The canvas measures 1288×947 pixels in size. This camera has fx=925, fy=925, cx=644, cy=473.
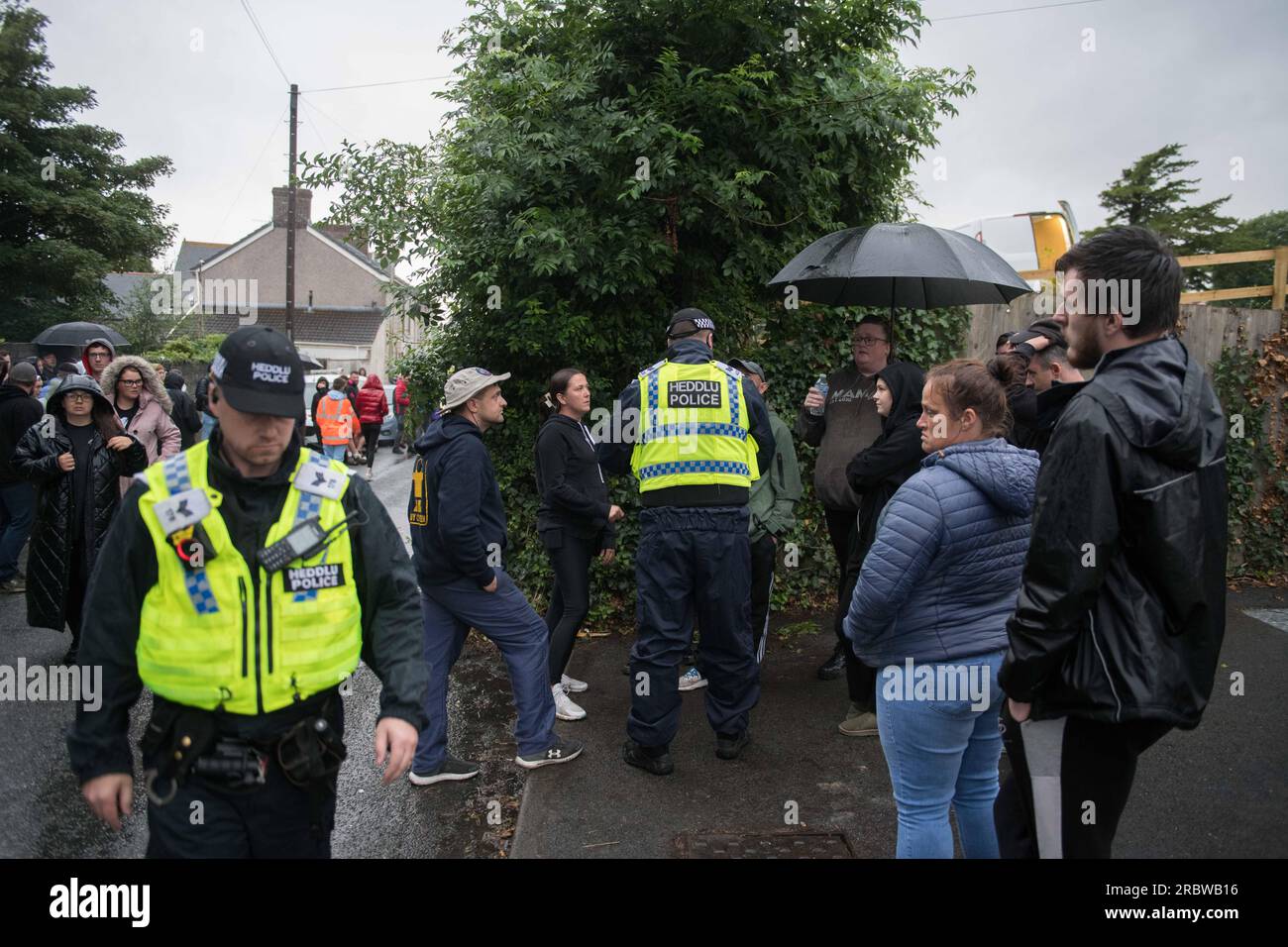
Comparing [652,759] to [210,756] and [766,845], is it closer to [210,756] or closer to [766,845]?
[766,845]

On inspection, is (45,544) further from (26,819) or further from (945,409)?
(945,409)

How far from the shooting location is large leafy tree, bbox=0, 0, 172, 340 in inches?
805

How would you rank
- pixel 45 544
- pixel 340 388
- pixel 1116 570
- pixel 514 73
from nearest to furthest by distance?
pixel 1116 570, pixel 45 544, pixel 514 73, pixel 340 388

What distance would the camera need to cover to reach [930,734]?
9.52 ft

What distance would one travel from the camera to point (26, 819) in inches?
164

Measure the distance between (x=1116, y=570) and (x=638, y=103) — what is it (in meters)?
5.46

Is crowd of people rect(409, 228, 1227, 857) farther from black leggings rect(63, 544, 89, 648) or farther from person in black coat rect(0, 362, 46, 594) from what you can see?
person in black coat rect(0, 362, 46, 594)

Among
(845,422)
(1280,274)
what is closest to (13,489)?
(845,422)

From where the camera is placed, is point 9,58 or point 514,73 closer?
point 514,73

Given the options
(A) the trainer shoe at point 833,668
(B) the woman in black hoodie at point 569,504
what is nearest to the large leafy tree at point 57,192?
(B) the woman in black hoodie at point 569,504

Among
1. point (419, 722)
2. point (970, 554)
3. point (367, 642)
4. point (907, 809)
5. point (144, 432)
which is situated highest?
point (144, 432)

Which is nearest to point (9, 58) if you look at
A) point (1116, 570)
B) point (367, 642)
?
point (367, 642)

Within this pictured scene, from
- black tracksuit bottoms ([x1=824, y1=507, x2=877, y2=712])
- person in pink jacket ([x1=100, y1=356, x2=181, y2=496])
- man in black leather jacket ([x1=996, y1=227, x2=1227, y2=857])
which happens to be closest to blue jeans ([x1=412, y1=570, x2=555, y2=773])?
black tracksuit bottoms ([x1=824, y1=507, x2=877, y2=712])

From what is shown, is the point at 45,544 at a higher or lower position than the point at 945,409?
lower
